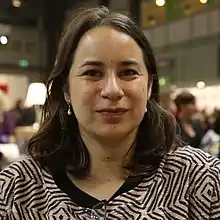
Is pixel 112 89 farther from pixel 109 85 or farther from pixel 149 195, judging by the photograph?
pixel 149 195

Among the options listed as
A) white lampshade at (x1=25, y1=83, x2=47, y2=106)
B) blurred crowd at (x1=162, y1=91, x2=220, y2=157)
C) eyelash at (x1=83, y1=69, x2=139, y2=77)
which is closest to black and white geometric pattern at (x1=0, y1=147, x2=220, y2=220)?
eyelash at (x1=83, y1=69, x2=139, y2=77)

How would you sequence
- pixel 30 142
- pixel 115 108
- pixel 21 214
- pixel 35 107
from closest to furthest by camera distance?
1. pixel 115 108
2. pixel 21 214
3. pixel 30 142
4. pixel 35 107

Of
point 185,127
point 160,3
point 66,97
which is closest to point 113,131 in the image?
point 66,97

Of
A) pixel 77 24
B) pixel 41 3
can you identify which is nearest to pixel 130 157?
pixel 77 24

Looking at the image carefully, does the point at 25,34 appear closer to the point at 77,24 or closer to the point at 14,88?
the point at 14,88

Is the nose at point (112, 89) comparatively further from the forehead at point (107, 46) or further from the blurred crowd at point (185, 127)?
the blurred crowd at point (185, 127)

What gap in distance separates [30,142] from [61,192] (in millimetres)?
193

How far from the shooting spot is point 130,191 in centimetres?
135

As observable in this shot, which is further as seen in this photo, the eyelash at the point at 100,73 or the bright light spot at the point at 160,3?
the bright light spot at the point at 160,3

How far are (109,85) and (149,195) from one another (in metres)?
0.28

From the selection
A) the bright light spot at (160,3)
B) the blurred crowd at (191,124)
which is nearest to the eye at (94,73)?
the blurred crowd at (191,124)

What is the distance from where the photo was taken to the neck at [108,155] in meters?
1.35

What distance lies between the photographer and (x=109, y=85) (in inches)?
49.4

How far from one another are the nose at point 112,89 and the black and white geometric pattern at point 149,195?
0.24 metres
